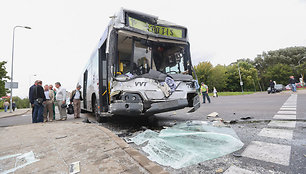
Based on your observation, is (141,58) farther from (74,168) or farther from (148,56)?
(74,168)

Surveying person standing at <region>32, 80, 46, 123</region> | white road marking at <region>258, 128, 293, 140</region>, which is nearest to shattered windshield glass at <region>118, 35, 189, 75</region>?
white road marking at <region>258, 128, 293, 140</region>

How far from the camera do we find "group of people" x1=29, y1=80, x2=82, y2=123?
5.82 m

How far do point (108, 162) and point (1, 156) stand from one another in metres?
1.90

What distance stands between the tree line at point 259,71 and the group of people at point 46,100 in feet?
114

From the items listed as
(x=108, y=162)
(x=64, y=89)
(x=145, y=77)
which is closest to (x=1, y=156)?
(x=108, y=162)

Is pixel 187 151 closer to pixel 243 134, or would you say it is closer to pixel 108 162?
pixel 108 162

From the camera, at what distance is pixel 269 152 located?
6.50 ft

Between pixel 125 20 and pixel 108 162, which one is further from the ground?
pixel 125 20

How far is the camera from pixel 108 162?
183 cm

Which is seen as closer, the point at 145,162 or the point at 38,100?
the point at 145,162

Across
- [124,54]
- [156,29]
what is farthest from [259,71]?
[124,54]

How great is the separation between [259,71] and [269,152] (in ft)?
217

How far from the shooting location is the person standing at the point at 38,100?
5785 mm

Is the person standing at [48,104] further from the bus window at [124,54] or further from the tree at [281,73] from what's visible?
the tree at [281,73]
